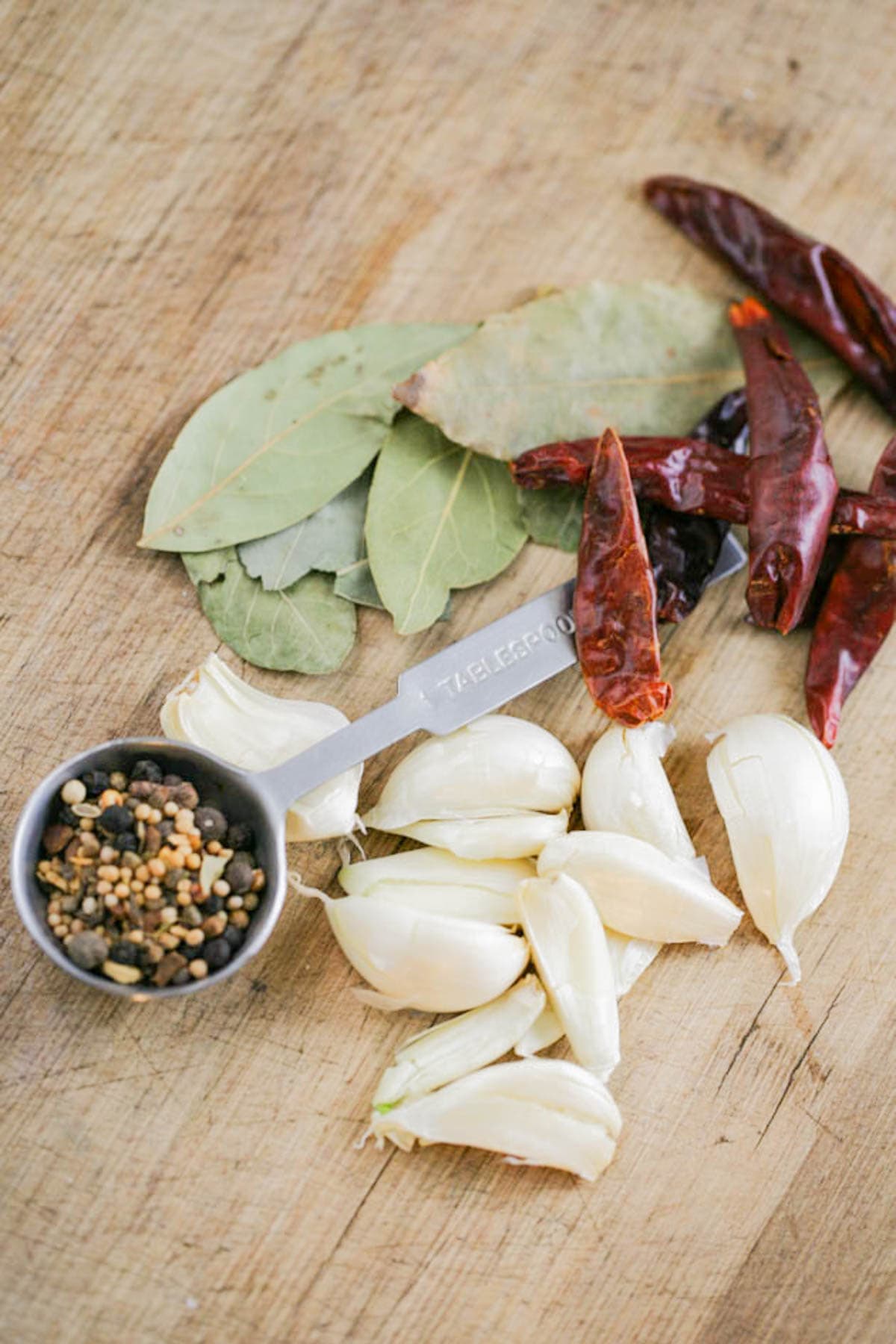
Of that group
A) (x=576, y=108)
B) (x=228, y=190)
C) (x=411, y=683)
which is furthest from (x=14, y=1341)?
(x=576, y=108)

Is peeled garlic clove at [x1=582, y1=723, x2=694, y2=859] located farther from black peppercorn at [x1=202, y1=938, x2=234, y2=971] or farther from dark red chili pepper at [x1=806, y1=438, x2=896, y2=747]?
black peppercorn at [x1=202, y1=938, x2=234, y2=971]

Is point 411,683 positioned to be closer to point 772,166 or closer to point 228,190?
point 228,190

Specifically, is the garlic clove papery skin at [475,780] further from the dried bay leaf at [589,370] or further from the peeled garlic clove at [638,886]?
the dried bay leaf at [589,370]

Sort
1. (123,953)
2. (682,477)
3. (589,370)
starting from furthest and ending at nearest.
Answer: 1. (589,370)
2. (682,477)
3. (123,953)

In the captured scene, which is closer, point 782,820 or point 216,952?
point 216,952

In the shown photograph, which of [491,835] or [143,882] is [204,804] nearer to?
[143,882]

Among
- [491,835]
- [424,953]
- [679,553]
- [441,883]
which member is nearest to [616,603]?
[679,553]

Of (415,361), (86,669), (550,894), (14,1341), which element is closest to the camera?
(14,1341)
